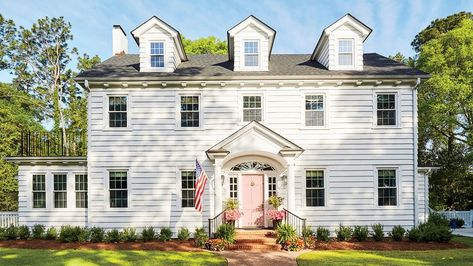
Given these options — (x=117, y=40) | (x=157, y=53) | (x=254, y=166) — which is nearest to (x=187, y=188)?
(x=254, y=166)

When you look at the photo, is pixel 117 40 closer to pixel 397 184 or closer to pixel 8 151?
pixel 8 151

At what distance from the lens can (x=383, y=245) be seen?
13.2m

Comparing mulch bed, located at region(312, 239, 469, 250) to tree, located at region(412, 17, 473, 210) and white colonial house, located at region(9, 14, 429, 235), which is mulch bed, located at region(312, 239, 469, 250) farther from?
tree, located at region(412, 17, 473, 210)

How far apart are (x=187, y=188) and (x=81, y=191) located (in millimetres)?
4897

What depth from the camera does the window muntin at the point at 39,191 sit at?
50.8ft

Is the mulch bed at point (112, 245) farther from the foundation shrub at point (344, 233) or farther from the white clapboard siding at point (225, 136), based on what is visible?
the foundation shrub at point (344, 233)

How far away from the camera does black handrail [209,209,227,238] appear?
13402mm

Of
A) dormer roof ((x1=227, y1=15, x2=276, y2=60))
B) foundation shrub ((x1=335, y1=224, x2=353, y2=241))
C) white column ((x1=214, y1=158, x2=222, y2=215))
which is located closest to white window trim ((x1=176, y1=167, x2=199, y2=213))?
white column ((x1=214, y1=158, x2=222, y2=215))

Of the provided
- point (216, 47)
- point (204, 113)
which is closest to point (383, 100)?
point (204, 113)

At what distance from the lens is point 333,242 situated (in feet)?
45.2

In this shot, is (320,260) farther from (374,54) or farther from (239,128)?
(374,54)

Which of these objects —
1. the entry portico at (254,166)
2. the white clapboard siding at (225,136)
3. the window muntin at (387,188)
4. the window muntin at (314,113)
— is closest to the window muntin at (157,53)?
the white clapboard siding at (225,136)

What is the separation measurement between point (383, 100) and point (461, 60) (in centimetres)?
1216

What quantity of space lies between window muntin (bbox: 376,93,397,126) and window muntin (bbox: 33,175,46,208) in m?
15.3
